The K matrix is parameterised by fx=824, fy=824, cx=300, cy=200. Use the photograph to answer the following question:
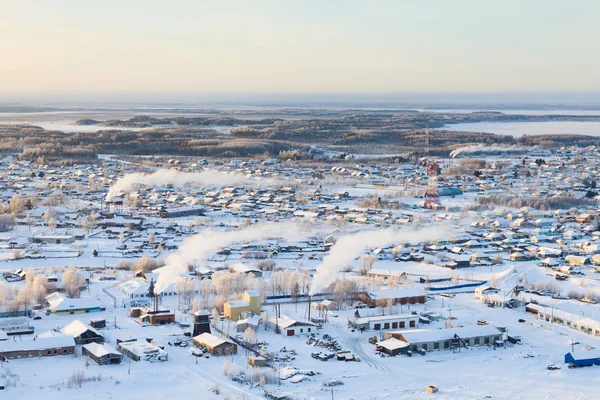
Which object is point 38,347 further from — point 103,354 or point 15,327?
point 15,327

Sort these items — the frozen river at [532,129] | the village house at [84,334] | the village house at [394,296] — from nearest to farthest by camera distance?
1. the village house at [84,334]
2. the village house at [394,296]
3. the frozen river at [532,129]

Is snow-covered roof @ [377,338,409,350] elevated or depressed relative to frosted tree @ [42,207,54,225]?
elevated

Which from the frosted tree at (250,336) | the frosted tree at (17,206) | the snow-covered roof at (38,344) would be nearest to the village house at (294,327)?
the frosted tree at (250,336)

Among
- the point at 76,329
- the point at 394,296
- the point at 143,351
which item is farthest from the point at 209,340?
the point at 394,296

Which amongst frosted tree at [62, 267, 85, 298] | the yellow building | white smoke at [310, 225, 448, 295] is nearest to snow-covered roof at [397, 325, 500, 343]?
the yellow building

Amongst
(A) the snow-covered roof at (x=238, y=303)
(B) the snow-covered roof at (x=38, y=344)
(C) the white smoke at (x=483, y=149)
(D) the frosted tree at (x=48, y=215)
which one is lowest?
(C) the white smoke at (x=483, y=149)

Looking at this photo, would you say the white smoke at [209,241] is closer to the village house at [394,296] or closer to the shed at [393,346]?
the village house at [394,296]

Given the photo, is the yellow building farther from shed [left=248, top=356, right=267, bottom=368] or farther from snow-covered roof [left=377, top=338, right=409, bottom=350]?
snow-covered roof [left=377, top=338, right=409, bottom=350]

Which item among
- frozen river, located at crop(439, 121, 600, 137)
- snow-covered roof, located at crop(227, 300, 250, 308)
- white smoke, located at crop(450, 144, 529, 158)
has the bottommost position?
frozen river, located at crop(439, 121, 600, 137)

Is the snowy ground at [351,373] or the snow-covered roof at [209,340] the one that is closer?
the snowy ground at [351,373]
